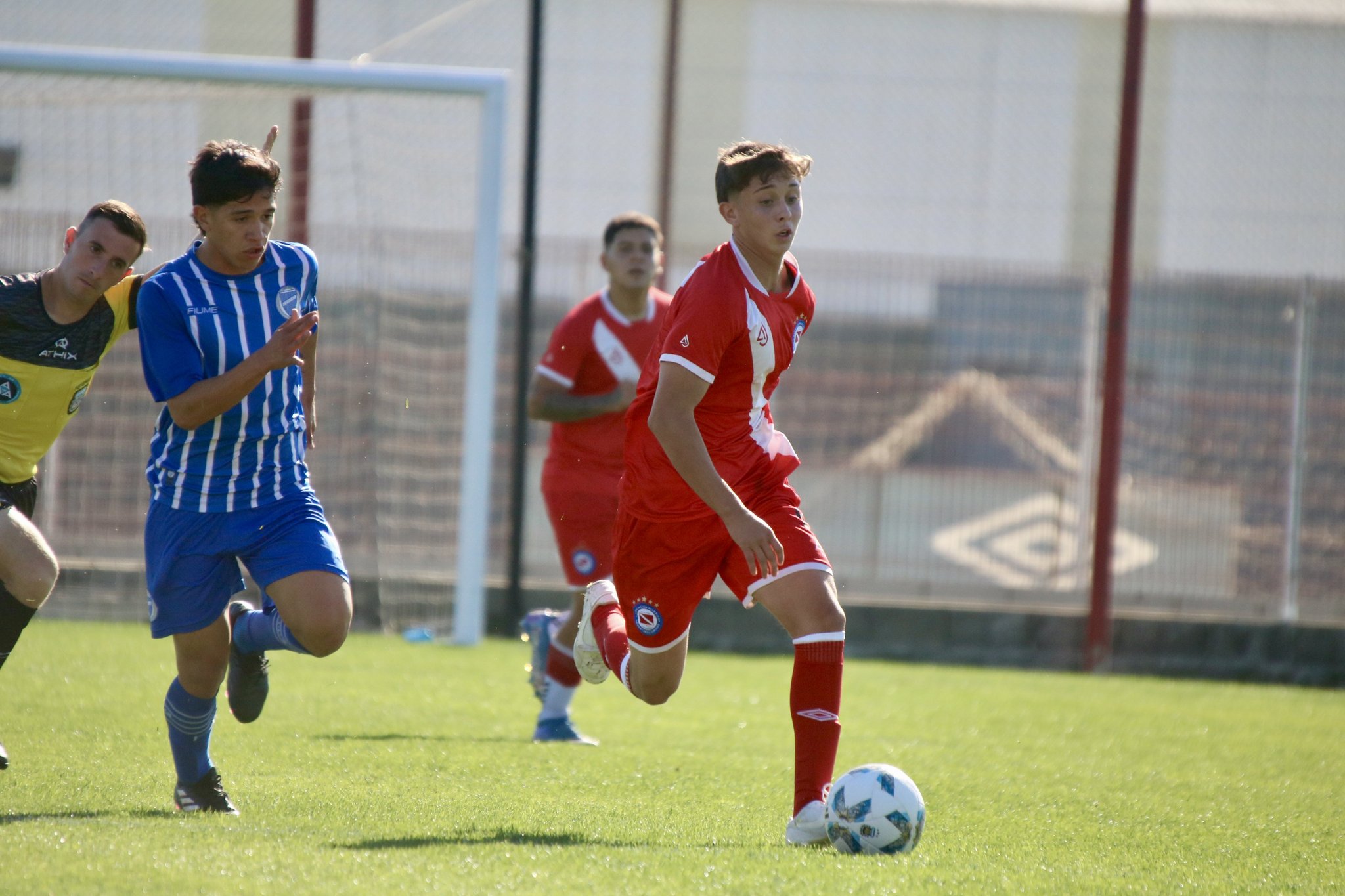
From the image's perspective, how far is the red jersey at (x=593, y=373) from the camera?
621 centimetres

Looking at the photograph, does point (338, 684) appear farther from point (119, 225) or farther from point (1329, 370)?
point (1329, 370)

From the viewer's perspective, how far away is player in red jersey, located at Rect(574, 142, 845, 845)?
380 cm

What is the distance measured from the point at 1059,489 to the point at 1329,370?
6.82 feet

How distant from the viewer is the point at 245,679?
14.5 ft

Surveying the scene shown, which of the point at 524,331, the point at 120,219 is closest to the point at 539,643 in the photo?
the point at 120,219

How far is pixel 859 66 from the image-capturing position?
10.7 meters

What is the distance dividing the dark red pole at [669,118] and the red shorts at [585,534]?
4325 mm

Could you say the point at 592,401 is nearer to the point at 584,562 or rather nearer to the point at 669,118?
the point at 584,562

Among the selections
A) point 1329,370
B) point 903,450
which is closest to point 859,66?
point 903,450

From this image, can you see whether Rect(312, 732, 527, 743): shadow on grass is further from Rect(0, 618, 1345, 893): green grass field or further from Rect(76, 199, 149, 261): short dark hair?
Rect(76, 199, 149, 261): short dark hair

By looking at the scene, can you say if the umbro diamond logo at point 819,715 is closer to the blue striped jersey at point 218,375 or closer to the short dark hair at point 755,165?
the short dark hair at point 755,165

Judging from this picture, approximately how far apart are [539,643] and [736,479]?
2334mm

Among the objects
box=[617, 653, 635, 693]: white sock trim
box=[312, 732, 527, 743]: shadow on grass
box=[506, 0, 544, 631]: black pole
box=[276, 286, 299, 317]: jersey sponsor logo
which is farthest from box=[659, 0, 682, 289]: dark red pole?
box=[276, 286, 299, 317]: jersey sponsor logo

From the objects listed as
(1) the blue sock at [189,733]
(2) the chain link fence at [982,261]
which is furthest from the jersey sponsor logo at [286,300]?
(2) the chain link fence at [982,261]
